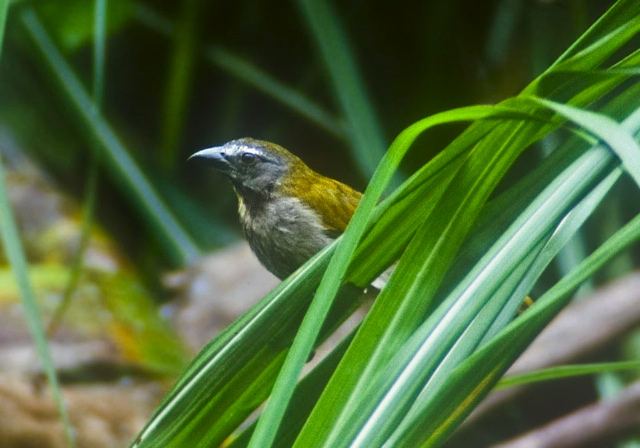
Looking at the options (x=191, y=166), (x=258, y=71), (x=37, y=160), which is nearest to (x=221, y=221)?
(x=191, y=166)

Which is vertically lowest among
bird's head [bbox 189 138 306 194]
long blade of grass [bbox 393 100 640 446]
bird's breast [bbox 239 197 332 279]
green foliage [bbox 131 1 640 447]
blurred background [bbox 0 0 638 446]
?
long blade of grass [bbox 393 100 640 446]

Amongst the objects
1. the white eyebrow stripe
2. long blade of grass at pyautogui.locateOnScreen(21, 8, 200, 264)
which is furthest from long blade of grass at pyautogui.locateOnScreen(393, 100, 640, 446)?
long blade of grass at pyautogui.locateOnScreen(21, 8, 200, 264)

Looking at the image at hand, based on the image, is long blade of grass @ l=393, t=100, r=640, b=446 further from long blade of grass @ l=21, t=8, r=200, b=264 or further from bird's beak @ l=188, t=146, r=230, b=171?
long blade of grass @ l=21, t=8, r=200, b=264

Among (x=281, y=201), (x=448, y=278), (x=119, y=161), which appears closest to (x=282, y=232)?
(x=281, y=201)

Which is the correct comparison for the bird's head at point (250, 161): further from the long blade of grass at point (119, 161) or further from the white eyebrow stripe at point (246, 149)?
the long blade of grass at point (119, 161)

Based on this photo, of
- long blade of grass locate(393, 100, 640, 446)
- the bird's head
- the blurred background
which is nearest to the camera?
long blade of grass locate(393, 100, 640, 446)

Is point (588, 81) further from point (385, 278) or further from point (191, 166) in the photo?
point (191, 166)

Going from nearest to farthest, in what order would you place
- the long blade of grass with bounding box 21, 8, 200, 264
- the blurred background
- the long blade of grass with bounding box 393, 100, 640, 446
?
the long blade of grass with bounding box 393, 100, 640, 446, the blurred background, the long blade of grass with bounding box 21, 8, 200, 264
